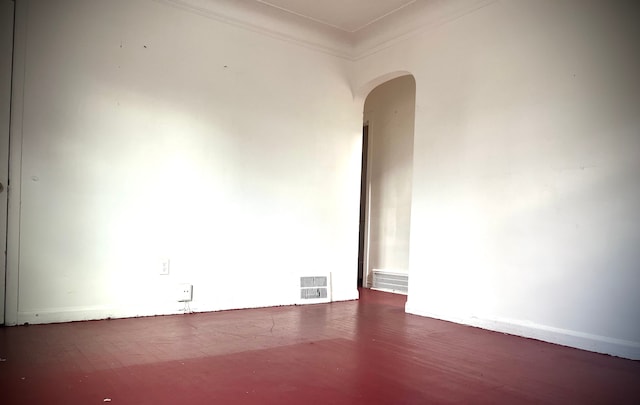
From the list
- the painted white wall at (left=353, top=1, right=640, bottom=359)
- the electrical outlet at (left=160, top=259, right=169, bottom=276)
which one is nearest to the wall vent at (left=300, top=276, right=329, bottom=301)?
the painted white wall at (left=353, top=1, right=640, bottom=359)

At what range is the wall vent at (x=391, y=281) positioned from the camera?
564 centimetres

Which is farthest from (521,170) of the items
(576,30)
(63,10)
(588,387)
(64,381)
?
(63,10)

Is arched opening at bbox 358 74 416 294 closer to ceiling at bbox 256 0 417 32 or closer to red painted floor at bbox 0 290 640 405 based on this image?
ceiling at bbox 256 0 417 32

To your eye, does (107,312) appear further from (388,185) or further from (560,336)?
(388,185)

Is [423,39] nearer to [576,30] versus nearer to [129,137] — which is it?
[576,30]

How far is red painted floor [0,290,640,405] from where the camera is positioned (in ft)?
6.61

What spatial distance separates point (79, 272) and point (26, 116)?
49.0 inches

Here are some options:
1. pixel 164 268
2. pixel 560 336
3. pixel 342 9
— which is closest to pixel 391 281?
pixel 560 336

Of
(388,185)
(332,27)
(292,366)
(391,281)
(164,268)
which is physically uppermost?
(332,27)

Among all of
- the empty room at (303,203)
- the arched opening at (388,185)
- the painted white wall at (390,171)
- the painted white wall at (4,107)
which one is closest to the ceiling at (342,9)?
the empty room at (303,203)

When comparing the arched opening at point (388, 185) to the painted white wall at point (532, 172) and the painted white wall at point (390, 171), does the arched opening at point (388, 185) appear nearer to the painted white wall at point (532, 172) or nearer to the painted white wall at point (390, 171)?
the painted white wall at point (390, 171)

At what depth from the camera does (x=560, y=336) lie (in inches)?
122

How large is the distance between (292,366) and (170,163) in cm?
224

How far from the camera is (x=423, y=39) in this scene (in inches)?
170
